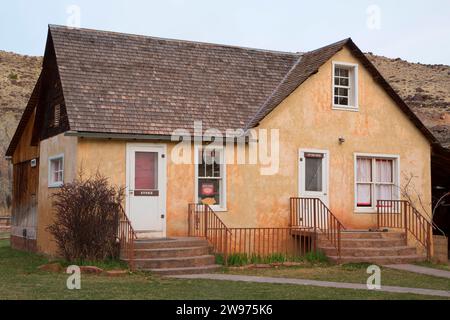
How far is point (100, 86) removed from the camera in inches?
730

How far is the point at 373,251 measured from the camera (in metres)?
18.2

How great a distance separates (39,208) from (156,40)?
6.26 m

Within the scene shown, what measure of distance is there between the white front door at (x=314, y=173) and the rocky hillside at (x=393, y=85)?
24537 millimetres

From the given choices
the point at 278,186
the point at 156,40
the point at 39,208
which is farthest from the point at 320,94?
the point at 39,208

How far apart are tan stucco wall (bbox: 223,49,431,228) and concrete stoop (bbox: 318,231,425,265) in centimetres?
129

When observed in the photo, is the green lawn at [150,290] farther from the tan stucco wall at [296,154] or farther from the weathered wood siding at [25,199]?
the weathered wood siding at [25,199]

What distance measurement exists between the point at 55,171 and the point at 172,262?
19.4ft

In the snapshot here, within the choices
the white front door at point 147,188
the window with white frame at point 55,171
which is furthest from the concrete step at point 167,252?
the window with white frame at point 55,171

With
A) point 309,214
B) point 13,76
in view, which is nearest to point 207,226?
point 309,214

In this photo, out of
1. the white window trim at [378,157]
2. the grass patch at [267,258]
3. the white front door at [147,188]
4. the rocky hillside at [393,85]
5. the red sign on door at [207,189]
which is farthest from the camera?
the rocky hillside at [393,85]

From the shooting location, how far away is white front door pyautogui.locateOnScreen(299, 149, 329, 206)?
19.8 meters

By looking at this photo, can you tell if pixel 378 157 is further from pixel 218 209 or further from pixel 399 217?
pixel 218 209

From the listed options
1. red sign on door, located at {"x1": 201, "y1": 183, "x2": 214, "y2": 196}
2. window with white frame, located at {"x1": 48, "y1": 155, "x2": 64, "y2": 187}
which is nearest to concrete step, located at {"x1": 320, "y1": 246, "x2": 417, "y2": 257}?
red sign on door, located at {"x1": 201, "y1": 183, "x2": 214, "y2": 196}

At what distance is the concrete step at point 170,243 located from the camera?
16170 millimetres
